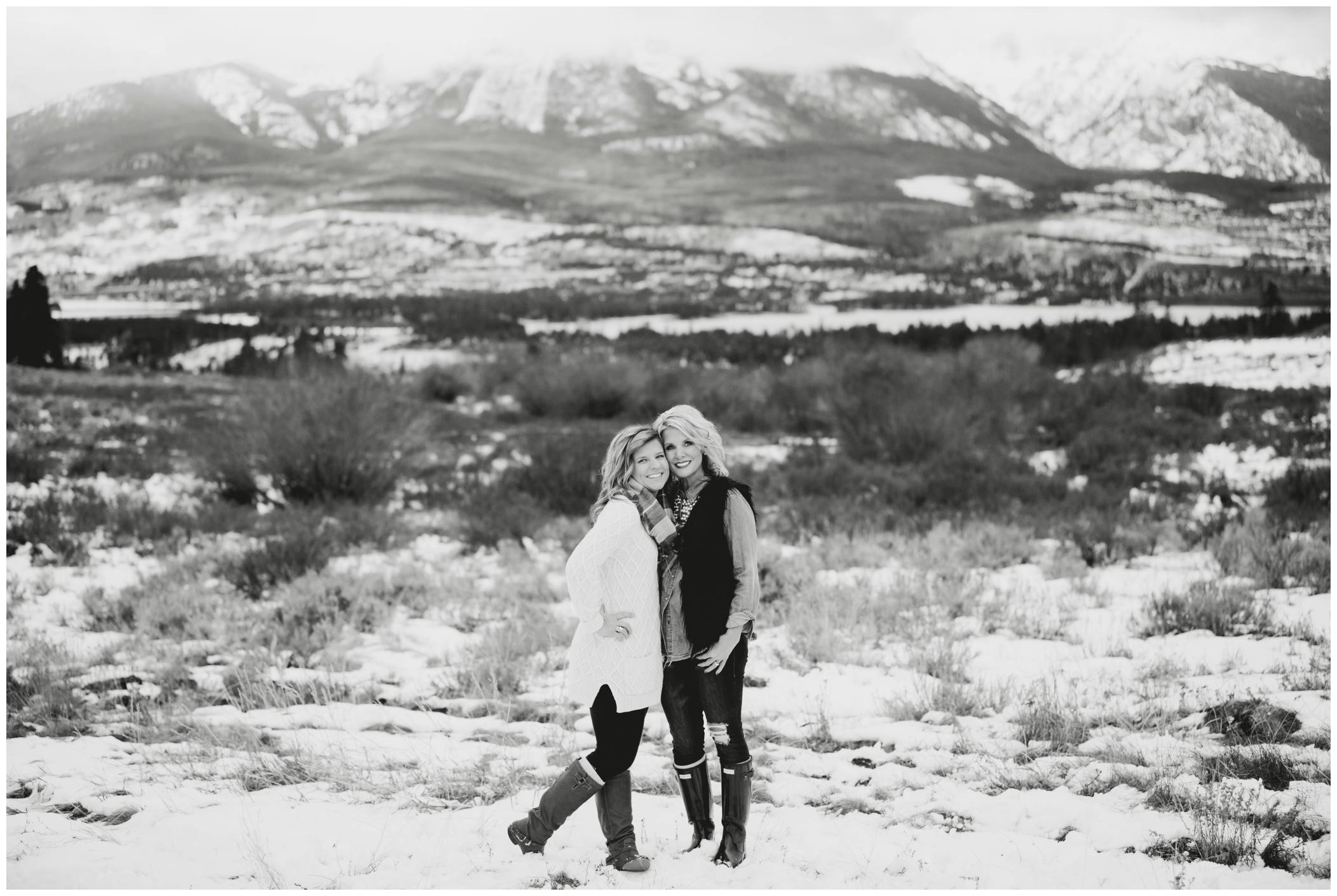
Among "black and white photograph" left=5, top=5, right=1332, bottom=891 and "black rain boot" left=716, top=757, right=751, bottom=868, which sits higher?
"black rain boot" left=716, top=757, right=751, bottom=868

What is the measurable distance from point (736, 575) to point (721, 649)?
0.71 feet

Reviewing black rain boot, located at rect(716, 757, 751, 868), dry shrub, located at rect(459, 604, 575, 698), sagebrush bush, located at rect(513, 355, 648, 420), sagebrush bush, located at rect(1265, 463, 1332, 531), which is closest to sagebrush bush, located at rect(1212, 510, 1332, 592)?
sagebrush bush, located at rect(1265, 463, 1332, 531)

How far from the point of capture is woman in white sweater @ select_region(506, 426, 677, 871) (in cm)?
274

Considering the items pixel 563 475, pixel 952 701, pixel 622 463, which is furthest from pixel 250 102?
pixel 622 463

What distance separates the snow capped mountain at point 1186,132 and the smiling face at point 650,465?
3587 inches

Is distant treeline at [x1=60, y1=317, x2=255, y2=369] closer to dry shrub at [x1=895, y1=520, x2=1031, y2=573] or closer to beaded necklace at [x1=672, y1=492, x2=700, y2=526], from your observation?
dry shrub at [x1=895, y1=520, x2=1031, y2=573]

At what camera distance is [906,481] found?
10.5m

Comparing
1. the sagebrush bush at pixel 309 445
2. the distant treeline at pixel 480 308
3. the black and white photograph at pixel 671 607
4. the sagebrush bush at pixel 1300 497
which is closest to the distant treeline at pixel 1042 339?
the black and white photograph at pixel 671 607

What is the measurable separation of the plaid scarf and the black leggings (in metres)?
0.49

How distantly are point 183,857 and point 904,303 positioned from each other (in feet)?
139

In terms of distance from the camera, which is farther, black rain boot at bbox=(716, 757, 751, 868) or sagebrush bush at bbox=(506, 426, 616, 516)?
sagebrush bush at bbox=(506, 426, 616, 516)

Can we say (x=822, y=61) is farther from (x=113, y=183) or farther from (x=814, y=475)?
(x=814, y=475)

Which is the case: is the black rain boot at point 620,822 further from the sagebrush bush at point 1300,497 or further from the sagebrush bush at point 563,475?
the sagebrush bush at point 1300,497

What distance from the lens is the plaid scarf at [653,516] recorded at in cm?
281
